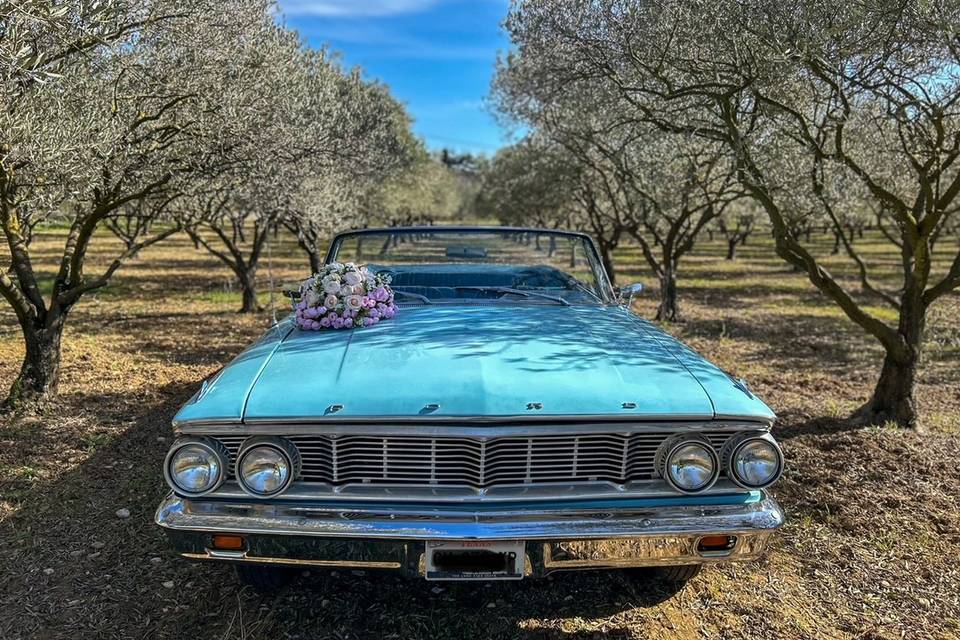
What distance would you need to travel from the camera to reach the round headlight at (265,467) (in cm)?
226

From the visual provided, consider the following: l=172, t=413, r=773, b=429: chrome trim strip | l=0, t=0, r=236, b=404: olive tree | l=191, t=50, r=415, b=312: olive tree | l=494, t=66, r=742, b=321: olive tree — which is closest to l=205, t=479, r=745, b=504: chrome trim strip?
l=172, t=413, r=773, b=429: chrome trim strip

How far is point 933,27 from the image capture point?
3.86 meters

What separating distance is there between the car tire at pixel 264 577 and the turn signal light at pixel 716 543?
164 cm

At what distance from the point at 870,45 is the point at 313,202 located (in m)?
8.02

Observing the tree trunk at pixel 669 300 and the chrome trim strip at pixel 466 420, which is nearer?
the chrome trim strip at pixel 466 420

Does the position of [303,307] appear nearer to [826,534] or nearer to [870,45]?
[826,534]

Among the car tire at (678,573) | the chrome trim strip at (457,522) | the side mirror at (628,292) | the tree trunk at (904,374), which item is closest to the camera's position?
the chrome trim strip at (457,522)

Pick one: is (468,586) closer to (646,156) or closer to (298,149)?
(298,149)

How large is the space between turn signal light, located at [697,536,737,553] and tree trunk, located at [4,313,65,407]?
5.37 metres

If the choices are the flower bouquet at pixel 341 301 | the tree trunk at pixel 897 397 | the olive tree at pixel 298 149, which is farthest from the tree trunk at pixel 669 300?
the flower bouquet at pixel 341 301

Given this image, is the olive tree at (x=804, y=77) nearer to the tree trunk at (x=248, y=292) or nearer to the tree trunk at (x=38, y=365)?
the tree trunk at (x=38, y=365)

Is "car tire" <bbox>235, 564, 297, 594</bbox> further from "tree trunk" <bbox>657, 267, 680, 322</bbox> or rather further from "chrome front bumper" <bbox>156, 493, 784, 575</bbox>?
"tree trunk" <bbox>657, 267, 680, 322</bbox>

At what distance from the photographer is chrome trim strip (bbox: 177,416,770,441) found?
7.31 feet

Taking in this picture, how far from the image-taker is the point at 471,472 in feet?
7.54
